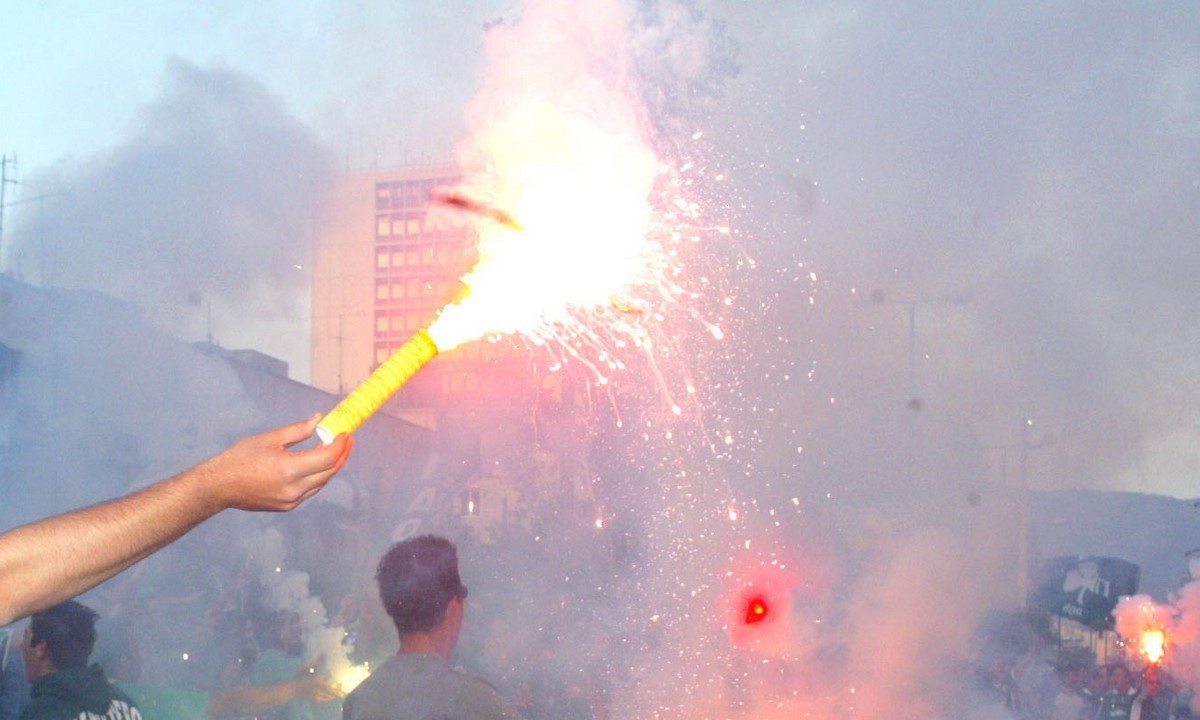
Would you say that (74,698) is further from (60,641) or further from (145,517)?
(145,517)

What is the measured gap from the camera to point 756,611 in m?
9.58

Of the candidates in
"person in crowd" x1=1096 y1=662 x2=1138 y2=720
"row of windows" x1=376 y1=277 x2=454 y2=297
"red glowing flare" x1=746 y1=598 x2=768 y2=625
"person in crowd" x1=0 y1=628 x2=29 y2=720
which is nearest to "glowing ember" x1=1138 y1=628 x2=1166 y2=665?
"person in crowd" x1=1096 y1=662 x2=1138 y2=720

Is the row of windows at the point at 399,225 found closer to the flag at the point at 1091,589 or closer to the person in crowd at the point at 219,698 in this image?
the person in crowd at the point at 219,698

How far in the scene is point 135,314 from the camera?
7.93 metres

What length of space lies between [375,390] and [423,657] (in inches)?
44.4

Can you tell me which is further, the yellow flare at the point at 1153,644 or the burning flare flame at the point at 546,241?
the yellow flare at the point at 1153,644

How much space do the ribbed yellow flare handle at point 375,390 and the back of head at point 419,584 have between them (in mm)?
1023

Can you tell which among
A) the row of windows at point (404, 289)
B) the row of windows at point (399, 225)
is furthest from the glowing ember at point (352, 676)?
the row of windows at point (399, 225)

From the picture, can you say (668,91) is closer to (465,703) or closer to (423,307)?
(465,703)

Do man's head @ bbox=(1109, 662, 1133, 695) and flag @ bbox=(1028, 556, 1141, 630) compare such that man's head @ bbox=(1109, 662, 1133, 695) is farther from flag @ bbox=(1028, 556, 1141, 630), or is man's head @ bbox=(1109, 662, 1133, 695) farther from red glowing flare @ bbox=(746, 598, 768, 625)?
red glowing flare @ bbox=(746, 598, 768, 625)

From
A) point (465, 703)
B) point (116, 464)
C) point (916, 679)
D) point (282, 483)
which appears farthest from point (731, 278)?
point (282, 483)

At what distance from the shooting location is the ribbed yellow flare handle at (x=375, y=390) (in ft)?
4.83

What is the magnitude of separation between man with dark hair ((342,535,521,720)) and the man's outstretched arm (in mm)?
1040

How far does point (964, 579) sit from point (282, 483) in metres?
11.2
